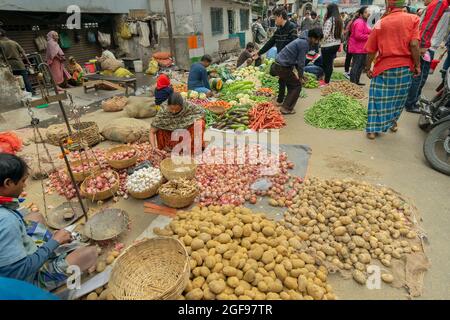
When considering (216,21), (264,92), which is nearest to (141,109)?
(264,92)

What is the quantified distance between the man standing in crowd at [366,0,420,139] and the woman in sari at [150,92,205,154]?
2684 mm

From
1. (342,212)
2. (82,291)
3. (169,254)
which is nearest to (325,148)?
(342,212)

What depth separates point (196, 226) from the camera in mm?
2506

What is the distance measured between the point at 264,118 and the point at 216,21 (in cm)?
992

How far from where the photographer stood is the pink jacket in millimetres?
6875

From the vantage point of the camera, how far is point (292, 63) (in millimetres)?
5477

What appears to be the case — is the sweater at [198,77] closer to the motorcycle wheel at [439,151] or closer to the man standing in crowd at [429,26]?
the man standing in crowd at [429,26]

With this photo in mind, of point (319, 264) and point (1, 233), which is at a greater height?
point (1, 233)

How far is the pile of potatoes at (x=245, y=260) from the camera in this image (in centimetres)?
196

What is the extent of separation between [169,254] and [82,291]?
66 cm
